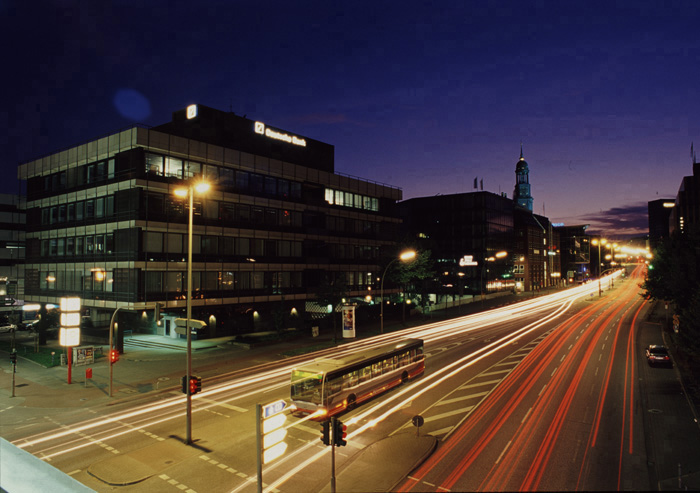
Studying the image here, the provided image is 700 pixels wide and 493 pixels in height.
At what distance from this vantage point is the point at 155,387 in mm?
28391

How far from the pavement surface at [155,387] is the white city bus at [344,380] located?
422 cm

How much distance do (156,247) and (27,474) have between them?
39.7m

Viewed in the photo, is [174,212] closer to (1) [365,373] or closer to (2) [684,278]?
(1) [365,373]

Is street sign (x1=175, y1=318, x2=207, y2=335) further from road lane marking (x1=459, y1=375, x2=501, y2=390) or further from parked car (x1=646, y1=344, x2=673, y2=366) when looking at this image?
parked car (x1=646, y1=344, x2=673, y2=366)

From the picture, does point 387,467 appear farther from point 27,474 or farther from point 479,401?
point 27,474

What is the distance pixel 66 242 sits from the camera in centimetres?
5047

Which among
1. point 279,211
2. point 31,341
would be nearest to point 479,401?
point 279,211

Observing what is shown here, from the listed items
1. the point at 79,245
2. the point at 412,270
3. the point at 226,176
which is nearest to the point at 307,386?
the point at 226,176

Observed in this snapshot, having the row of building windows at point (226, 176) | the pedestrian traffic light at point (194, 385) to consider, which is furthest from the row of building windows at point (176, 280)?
the pedestrian traffic light at point (194, 385)

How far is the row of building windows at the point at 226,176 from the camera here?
4322 cm

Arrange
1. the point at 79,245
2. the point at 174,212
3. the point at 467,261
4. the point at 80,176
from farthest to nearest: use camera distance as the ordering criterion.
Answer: the point at 467,261 → the point at 79,245 → the point at 80,176 → the point at 174,212

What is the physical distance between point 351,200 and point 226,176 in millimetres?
22928

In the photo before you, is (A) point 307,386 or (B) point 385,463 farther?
(A) point 307,386

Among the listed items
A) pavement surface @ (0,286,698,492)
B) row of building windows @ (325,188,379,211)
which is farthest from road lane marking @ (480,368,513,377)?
row of building windows @ (325,188,379,211)
